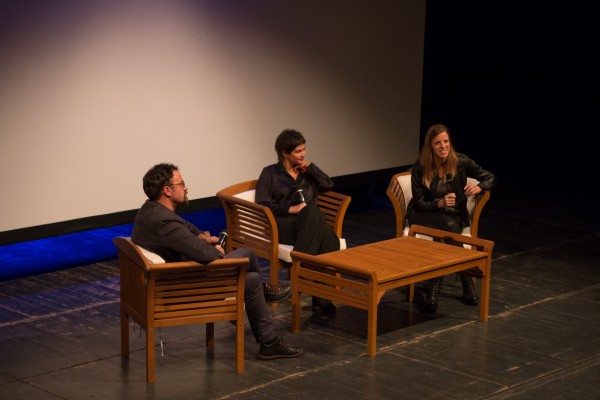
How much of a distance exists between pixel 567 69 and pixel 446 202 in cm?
491

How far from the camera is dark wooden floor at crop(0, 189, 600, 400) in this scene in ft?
18.8

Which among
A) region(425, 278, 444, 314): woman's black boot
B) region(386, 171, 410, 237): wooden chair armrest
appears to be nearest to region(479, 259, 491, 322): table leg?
region(425, 278, 444, 314): woman's black boot

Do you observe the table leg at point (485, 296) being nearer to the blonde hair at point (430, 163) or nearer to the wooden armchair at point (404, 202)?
the wooden armchair at point (404, 202)

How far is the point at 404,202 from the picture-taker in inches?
308

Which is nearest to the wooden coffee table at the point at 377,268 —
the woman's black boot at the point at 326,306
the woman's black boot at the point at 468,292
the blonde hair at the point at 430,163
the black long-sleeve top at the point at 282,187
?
the woman's black boot at the point at 326,306

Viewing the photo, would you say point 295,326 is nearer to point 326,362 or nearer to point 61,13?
point 326,362

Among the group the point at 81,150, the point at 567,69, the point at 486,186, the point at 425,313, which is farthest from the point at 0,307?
the point at 567,69

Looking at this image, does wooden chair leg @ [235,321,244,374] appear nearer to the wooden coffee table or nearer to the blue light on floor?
the wooden coffee table

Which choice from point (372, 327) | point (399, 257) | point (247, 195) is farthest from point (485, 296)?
point (247, 195)

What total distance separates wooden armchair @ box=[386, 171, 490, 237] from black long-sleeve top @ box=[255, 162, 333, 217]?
0.53 metres

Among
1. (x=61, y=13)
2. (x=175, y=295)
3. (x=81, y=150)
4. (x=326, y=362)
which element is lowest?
(x=326, y=362)

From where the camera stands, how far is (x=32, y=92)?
7.80m

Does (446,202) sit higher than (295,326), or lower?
higher

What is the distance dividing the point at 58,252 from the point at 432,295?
3.01 meters
